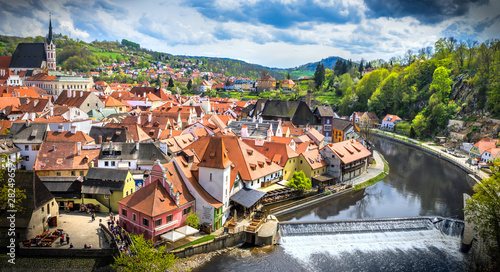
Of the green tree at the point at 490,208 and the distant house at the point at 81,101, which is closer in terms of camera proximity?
the green tree at the point at 490,208

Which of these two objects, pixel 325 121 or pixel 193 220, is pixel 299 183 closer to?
pixel 193 220

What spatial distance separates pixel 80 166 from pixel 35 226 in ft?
38.2

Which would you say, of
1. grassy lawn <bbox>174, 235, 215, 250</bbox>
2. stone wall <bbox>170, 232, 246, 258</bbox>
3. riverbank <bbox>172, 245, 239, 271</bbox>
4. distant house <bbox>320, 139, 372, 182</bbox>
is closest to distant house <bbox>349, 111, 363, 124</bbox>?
distant house <bbox>320, 139, 372, 182</bbox>

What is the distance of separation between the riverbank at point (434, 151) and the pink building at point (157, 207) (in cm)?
4505

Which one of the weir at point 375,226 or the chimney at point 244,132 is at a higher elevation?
the chimney at point 244,132

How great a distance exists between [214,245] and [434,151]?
61.4m

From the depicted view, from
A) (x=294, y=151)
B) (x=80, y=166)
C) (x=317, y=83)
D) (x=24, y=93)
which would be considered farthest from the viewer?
(x=317, y=83)

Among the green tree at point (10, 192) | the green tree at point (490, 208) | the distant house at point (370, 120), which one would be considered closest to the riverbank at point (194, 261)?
the green tree at point (10, 192)

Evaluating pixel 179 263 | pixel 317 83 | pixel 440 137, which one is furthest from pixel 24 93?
pixel 317 83

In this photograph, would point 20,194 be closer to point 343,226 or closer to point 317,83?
point 343,226

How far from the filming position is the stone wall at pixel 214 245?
28.2 m

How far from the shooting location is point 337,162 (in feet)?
161

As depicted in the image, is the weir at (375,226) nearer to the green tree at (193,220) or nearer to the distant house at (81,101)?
the green tree at (193,220)

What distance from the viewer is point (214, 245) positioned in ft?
98.0
